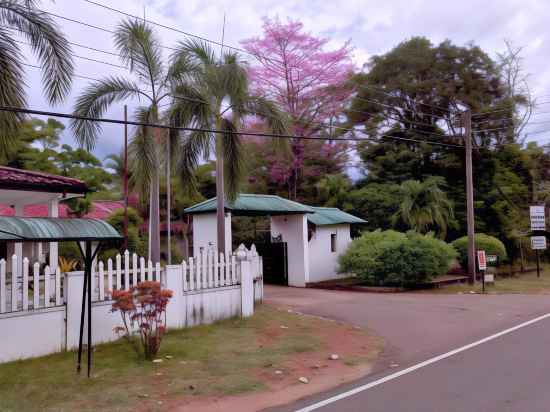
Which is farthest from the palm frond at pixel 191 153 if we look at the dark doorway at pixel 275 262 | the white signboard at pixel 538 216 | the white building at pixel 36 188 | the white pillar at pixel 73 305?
the white signboard at pixel 538 216

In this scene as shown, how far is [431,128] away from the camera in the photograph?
97.4 ft

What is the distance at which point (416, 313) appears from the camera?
41.4ft

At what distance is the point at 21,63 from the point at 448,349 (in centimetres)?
942

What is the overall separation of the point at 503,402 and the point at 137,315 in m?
5.12

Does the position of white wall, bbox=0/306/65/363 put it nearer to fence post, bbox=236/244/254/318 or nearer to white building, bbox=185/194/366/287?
fence post, bbox=236/244/254/318

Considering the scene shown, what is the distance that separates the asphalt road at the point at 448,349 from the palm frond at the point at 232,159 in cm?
364

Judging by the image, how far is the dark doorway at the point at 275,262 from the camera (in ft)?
65.9

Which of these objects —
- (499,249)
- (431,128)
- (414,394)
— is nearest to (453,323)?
(414,394)

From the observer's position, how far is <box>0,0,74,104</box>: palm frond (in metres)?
9.85

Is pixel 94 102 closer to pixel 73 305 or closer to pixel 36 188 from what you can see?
pixel 36 188

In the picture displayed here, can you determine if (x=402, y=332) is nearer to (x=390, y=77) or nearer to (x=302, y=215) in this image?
(x=302, y=215)

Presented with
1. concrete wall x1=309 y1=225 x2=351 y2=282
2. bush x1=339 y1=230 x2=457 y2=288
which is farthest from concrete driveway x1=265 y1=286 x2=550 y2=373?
concrete wall x1=309 y1=225 x2=351 y2=282

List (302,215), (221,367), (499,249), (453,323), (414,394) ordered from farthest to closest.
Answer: (499,249), (302,215), (453,323), (221,367), (414,394)

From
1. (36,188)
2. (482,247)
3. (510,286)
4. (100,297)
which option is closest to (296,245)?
(510,286)
